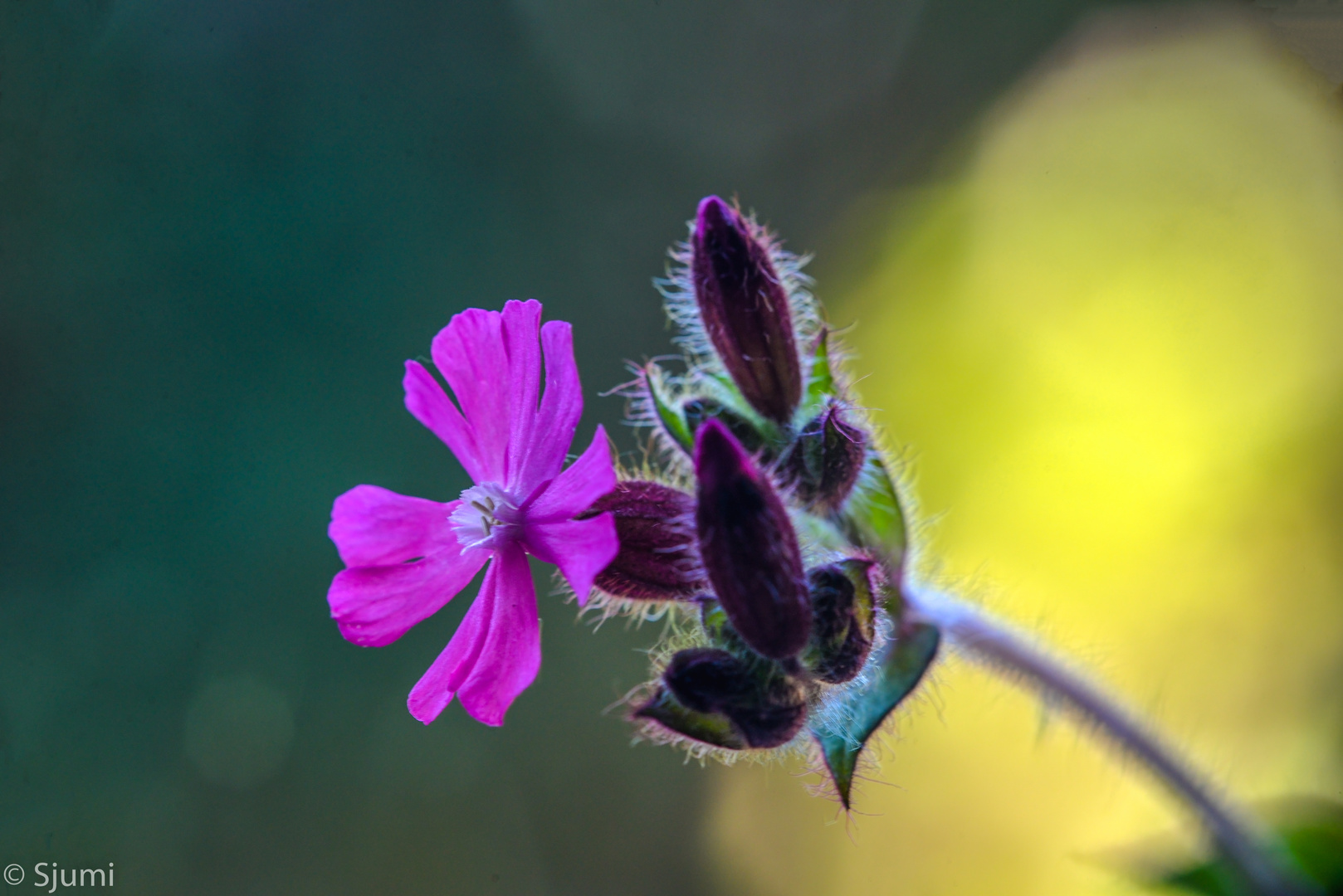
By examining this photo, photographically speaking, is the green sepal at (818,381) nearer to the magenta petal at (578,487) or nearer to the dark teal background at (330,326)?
the magenta petal at (578,487)

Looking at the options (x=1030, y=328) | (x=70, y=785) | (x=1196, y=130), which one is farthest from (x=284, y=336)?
(x=1196, y=130)

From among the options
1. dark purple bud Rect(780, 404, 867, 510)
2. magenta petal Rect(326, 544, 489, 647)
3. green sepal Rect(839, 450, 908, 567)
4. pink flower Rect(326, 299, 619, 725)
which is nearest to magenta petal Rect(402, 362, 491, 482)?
pink flower Rect(326, 299, 619, 725)

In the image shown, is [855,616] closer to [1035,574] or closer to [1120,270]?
[1035,574]

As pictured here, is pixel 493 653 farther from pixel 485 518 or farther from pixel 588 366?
pixel 588 366

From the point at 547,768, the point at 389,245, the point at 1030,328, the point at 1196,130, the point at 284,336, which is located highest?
the point at 389,245

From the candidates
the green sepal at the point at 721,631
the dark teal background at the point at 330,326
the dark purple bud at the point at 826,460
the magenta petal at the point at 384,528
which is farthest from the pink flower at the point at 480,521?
the dark teal background at the point at 330,326

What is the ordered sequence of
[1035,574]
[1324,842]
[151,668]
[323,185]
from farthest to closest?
[323,185]
[151,668]
[1035,574]
[1324,842]

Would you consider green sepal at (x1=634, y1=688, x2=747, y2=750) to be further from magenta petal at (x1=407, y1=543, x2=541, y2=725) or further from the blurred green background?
the blurred green background

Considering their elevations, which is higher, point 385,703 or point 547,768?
point 385,703

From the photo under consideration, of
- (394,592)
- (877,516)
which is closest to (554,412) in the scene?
(394,592)
